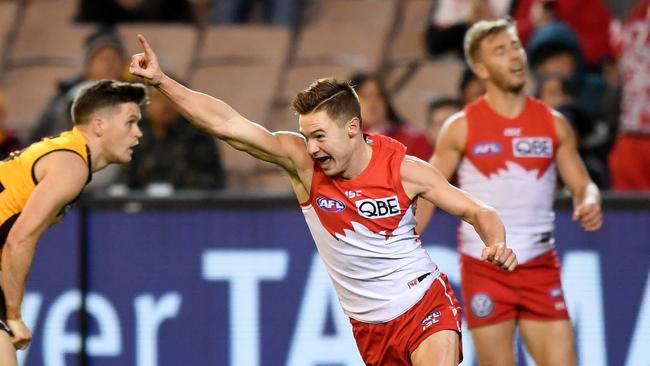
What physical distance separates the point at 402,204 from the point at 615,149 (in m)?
4.47

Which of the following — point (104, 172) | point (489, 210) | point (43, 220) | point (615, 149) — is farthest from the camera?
point (615, 149)

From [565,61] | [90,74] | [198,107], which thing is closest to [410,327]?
[198,107]

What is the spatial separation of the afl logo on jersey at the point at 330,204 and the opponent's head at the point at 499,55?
179 centimetres

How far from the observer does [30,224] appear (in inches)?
285

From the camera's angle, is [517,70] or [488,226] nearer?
[488,226]

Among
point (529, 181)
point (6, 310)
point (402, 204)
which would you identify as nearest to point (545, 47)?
point (529, 181)

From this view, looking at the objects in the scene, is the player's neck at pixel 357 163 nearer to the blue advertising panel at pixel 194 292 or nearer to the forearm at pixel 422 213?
the forearm at pixel 422 213

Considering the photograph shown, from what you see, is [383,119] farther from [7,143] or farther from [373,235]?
[373,235]

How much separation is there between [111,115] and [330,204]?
1460 mm

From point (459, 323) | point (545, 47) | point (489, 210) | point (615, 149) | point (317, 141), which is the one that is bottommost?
point (459, 323)

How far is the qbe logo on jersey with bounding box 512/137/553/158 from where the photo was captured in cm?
833

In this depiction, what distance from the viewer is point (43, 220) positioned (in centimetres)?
727

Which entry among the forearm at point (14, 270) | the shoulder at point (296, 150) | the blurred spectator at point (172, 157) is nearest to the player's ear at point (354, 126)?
the shoulder at point (296, 150)

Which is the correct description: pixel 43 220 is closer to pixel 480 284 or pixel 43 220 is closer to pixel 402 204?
pixel 402 204
